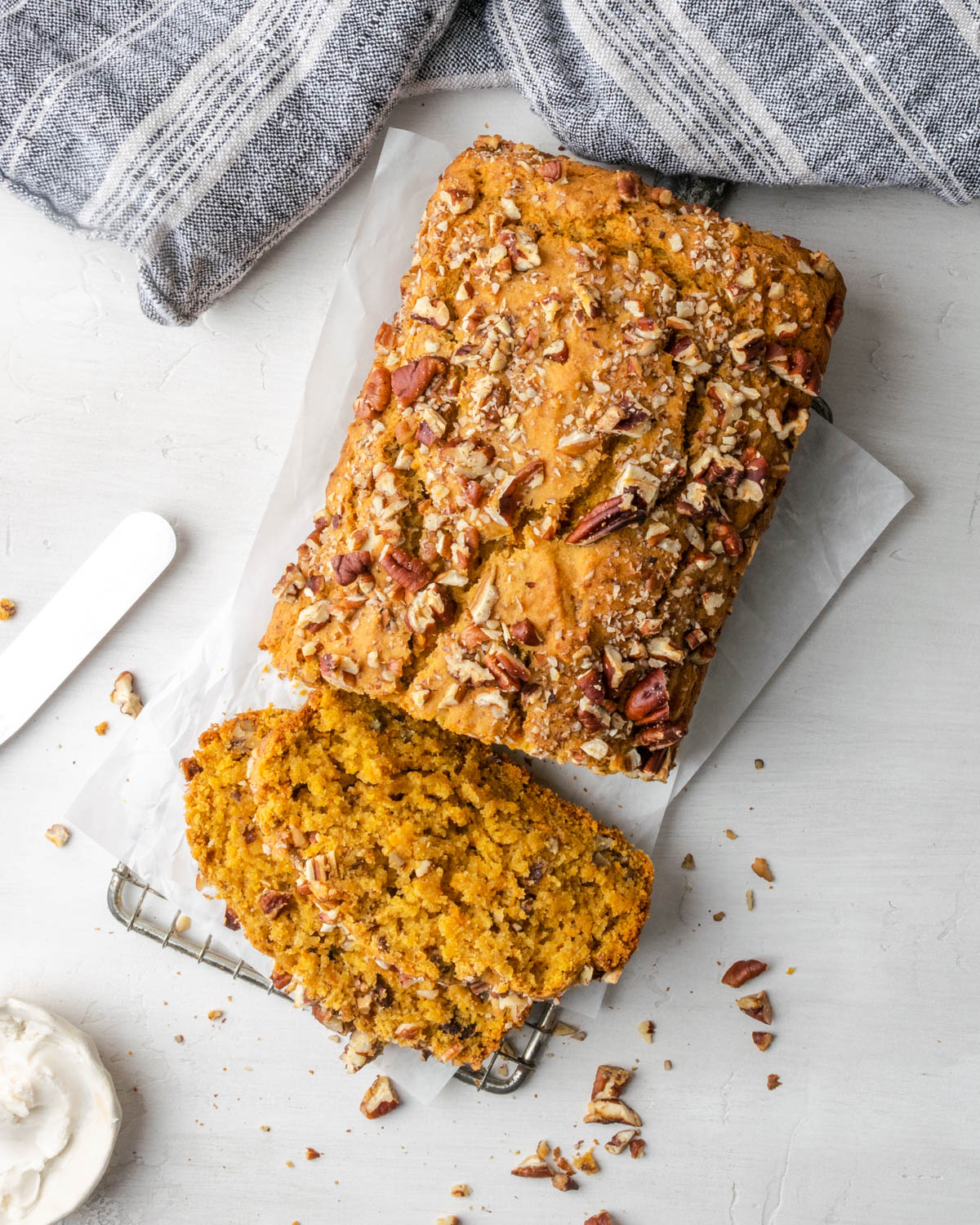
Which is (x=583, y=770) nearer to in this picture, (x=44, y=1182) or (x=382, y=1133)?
Answer: (x=382, y=1133)

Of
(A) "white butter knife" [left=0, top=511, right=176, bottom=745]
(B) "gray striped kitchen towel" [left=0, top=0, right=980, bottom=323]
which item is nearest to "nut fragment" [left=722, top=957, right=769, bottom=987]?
(A) "white butter knife" [left=0, top=511, right=176, bottom=745]

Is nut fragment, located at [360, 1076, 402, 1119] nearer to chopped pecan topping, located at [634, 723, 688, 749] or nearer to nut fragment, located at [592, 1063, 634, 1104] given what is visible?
nut fragment, located at [592, 1063, 634, 1104]

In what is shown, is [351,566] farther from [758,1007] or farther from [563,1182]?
[563,1182]

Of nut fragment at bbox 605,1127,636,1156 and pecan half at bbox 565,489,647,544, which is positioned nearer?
pecan half at bbox 565,489,647,544

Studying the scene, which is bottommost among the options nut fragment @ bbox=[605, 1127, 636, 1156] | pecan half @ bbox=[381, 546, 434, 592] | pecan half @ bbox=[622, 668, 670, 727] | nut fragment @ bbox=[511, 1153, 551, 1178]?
nut fragment @ bbox=[605, 1127, 636, 1156]

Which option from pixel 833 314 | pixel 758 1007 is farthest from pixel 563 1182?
pixel 833 314

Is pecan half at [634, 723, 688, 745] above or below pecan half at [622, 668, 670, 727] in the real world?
below
